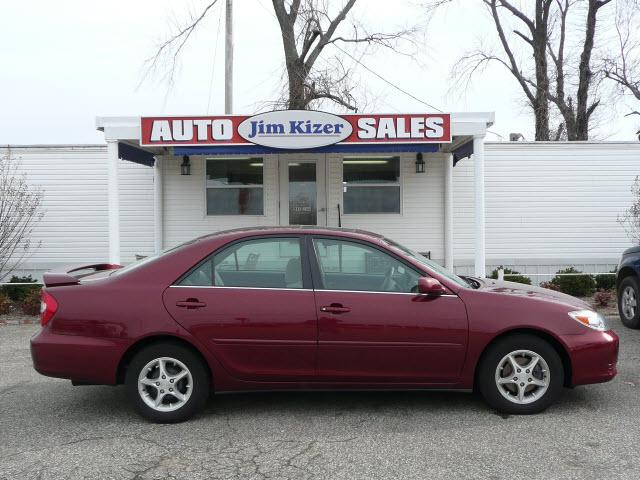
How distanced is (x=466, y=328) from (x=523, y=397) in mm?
721

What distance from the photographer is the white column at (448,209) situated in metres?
11.5

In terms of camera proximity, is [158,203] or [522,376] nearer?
[522,376]

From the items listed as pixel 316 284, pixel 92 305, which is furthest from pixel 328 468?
pixel 92 305

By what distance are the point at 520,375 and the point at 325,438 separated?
5.11 ft

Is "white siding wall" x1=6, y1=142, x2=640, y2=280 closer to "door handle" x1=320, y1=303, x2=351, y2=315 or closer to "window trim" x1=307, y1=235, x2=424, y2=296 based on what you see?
"window trim" x1=307, y1=235, x2=424, y2=296

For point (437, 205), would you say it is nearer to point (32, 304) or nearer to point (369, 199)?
point (369, 199)

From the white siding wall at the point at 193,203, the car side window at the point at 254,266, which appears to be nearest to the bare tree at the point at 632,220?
the white siding wall at the point at 193,203

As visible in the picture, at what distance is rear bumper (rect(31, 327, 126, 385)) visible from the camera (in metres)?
4.35

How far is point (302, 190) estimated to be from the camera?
1190 cm

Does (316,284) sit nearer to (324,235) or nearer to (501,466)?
(324,235)

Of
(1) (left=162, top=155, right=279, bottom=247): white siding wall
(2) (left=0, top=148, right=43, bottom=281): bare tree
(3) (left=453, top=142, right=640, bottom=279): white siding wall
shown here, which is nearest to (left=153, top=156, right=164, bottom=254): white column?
(1) (left=162, top=155, right=279, bottom=247): white siding wall

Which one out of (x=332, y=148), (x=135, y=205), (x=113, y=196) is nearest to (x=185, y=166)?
(x=135, y=205)

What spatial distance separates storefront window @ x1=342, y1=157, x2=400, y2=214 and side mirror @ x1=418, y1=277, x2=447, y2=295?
7.40 m

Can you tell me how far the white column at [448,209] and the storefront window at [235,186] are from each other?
144 inches
